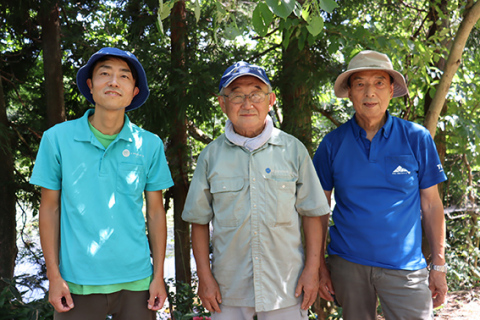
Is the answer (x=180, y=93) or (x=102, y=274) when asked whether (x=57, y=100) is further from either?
(x=102, y=274)

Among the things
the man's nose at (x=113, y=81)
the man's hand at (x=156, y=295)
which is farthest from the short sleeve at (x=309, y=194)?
the man's nose at (x=113, y=81)

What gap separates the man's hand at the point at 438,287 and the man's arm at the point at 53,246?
79.2 inches

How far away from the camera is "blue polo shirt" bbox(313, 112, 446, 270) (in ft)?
8.39

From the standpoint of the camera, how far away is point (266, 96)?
2498 millimetres

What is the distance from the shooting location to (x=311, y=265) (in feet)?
7.89

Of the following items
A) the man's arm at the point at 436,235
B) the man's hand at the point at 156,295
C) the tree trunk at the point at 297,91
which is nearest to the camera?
the man's hand at the point at 156,295

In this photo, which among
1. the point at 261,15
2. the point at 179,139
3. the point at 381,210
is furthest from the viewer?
the point at 179,139

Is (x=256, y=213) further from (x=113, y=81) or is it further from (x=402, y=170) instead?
(x=113, y=81)

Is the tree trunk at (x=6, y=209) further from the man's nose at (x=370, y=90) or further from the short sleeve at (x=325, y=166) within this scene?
the man's nose at (x=370, y=90)

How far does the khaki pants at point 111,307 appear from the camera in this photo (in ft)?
7.09

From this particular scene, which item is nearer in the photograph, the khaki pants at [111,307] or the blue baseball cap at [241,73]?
the khaki pants at [111,307]

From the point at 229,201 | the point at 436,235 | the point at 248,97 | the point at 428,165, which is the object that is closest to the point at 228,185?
the point at 229,201

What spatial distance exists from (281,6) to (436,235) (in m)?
1.70

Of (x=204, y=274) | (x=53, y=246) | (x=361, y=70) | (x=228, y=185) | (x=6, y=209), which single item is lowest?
(x=204, y=274)
